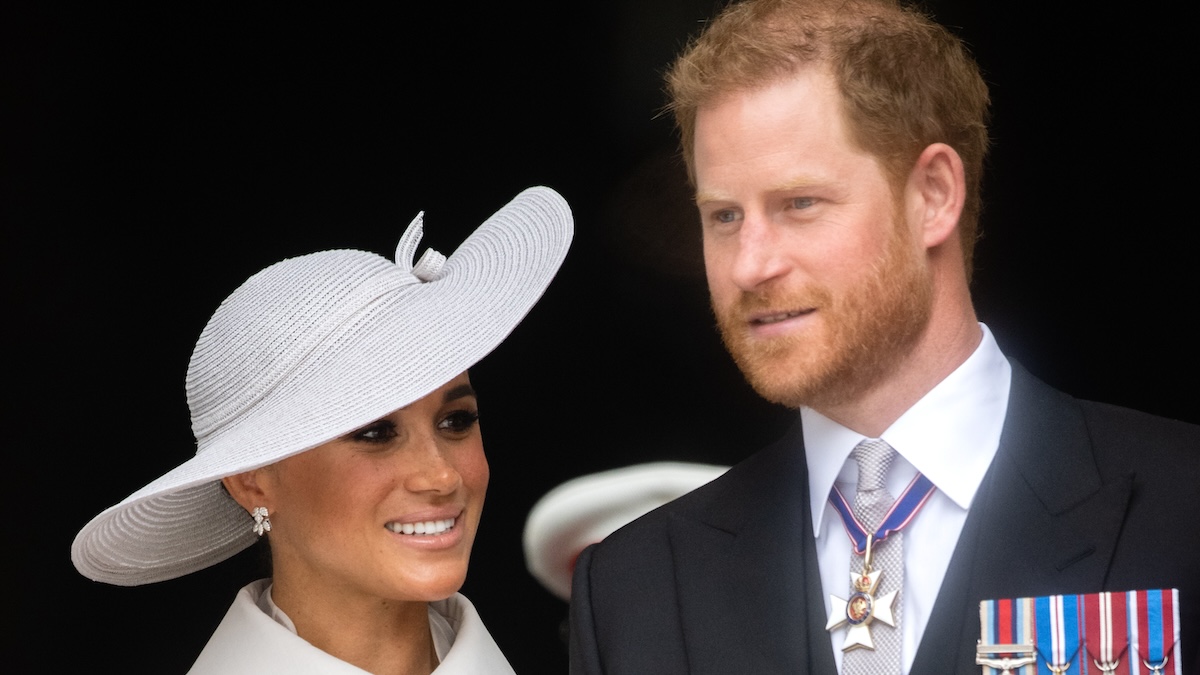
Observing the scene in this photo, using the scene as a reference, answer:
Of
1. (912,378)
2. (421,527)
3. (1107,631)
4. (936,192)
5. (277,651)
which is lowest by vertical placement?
(277,651)

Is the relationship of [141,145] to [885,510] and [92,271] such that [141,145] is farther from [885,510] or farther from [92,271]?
[885,510]

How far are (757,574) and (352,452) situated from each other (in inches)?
31.1

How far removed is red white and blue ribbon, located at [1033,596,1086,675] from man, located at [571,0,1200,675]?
32mm

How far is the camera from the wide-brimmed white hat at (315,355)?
2.63 meters

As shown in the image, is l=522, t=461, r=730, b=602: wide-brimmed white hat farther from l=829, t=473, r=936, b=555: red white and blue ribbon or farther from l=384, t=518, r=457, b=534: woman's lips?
l=829, t=473, r=936, b=555: red white and blue ribbon

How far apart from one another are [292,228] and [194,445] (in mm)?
539

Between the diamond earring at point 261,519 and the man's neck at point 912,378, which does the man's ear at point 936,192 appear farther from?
the diamond earring at point 261,519

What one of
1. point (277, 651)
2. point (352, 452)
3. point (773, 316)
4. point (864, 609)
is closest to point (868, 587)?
point (864, 609)

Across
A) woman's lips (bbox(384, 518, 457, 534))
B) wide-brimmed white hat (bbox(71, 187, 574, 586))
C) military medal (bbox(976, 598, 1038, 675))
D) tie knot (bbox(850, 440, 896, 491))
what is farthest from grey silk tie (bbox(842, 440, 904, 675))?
woman's lips (bbox(384, 518, 457, 534))

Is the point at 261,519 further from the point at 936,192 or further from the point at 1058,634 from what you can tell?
the point at 1058,634

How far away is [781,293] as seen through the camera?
230 centimetres

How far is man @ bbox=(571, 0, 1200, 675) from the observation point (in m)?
2.24

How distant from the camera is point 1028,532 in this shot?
2236 mm

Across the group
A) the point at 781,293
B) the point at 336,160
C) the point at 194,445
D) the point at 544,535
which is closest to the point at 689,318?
the point at 544,535
